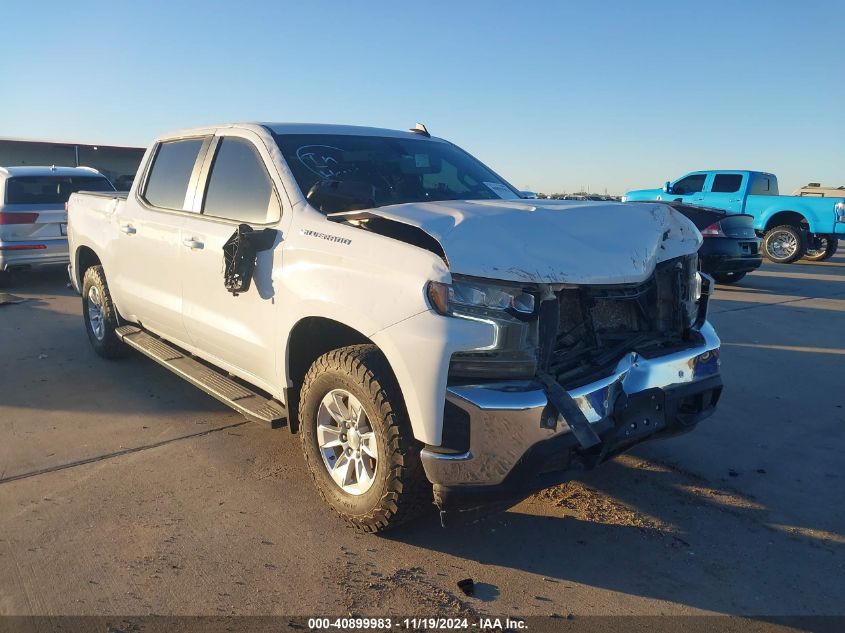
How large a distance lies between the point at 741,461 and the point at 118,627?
139 inches

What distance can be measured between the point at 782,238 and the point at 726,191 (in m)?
1.72

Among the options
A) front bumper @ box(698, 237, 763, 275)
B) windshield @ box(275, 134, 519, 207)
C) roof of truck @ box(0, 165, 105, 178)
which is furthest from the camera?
front bumper @ box(698, 237, 763, 275)

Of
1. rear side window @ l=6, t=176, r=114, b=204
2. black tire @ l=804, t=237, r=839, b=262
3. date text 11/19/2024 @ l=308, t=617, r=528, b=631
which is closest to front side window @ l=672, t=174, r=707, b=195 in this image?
black tire @ l=804, t=237, r=839, b=262

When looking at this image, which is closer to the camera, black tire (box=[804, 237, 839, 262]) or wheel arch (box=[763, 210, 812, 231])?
wheel arch (box=[763, 210, 812, 231])

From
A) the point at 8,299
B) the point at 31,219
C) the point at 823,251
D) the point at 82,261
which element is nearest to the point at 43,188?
the point at 31,219

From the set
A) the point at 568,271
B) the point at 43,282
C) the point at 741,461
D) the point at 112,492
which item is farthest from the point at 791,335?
the point at 43,282

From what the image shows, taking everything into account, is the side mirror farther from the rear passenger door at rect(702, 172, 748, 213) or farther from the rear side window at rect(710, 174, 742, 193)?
the rear side window at rect(710, 174, 742, 193)

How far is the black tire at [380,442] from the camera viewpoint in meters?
2.94

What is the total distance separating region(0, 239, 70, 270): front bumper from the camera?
9.73 metres

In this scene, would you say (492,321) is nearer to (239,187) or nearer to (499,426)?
(499,426)

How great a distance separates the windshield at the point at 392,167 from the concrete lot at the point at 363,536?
174cm

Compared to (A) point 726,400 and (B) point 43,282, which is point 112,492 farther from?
(B) point 43,282

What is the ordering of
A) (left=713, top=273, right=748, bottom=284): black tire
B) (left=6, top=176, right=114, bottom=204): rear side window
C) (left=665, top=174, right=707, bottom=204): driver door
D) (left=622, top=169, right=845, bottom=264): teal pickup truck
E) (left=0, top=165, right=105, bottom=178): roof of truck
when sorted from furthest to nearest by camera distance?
(left=665, top=174, right=707, bottom=204): driver door
(left=622, top=169, right=845, bottom=264): teal pickup truck
(left=713, top=273, right=748, bottom=284): black tire
(left=0, top=165, right=105, bottom=178): roof of truck
(left=6, top=176, right=114, bottom=204): rear side window

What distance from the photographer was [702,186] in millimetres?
16469
